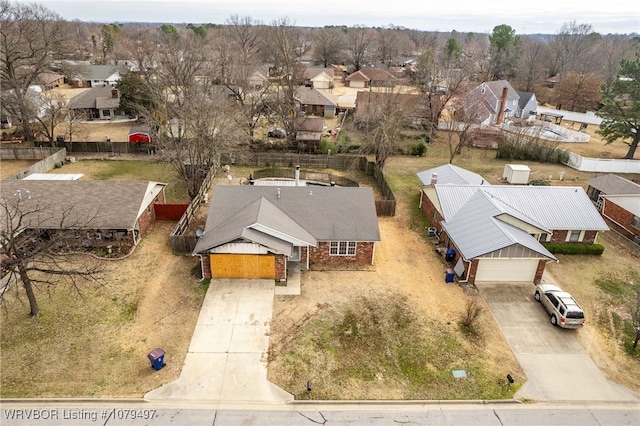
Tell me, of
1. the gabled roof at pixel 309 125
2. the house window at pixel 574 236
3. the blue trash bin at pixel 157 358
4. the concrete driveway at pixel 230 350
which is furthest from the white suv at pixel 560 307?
the gabled roof at pixel 309 125

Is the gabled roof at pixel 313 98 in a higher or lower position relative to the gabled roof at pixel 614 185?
higher

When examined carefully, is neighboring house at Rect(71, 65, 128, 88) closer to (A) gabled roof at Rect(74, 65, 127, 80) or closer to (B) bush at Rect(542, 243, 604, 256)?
(A) gabled roof at Rect(74, 65, 127, 80)

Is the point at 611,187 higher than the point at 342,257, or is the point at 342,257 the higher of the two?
the point at 611,187

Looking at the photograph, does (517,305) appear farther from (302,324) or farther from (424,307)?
(302,324)

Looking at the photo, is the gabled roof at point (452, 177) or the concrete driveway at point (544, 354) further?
the gabled roof at point (452, 177)

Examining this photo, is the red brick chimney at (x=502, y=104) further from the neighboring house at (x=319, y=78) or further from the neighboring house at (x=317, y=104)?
the neighboring house at (x=319, y=78)

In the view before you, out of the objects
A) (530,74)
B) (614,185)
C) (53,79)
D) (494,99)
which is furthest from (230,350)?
(530,74)

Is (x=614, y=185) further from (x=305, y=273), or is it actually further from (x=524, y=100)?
(x=524, y=100)
